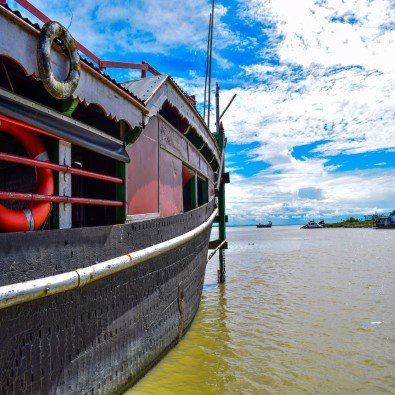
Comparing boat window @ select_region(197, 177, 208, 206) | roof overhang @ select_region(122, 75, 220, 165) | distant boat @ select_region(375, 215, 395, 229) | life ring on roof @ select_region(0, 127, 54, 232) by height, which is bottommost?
distant boat @ select_region(375, 215, 395, 229)

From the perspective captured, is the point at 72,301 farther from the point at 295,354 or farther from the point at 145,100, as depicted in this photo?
the point at 295,354

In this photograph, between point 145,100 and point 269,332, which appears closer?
point 145,100

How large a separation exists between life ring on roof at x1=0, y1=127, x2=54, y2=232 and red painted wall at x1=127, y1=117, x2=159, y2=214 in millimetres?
1674

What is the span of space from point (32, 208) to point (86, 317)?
1182 millimetres

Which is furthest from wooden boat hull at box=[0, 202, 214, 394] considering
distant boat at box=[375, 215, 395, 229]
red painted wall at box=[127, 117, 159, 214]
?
distant boat at box=[375, 215, 395, 229]

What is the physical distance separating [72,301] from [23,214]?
911mm

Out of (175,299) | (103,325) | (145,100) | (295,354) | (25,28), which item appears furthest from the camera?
(295,354)

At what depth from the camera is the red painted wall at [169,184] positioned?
6516mm

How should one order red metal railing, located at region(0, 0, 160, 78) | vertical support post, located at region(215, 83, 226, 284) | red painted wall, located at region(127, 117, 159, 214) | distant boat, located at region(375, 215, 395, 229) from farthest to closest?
1. distant boat, located at region(375, 215, 395, 229)
2. vertical support post, located at region(215, 83, 226, 284)
3. red painted wall, located at region(127, 117, 159, 214)
4. red metal railing, located at region(0, 0, 160, 78)

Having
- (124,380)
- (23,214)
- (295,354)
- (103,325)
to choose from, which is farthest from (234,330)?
(23,214)

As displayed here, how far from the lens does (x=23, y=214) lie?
3.12 meters

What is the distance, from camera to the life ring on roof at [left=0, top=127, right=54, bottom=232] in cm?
298

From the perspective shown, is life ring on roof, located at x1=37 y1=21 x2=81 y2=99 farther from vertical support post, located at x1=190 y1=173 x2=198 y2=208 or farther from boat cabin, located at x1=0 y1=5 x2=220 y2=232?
vertical support post, located at x1=190 y1=173 x2=198 y2=208

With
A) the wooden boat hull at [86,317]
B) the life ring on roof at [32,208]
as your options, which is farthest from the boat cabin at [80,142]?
the wooden boat hull at [86,317]
